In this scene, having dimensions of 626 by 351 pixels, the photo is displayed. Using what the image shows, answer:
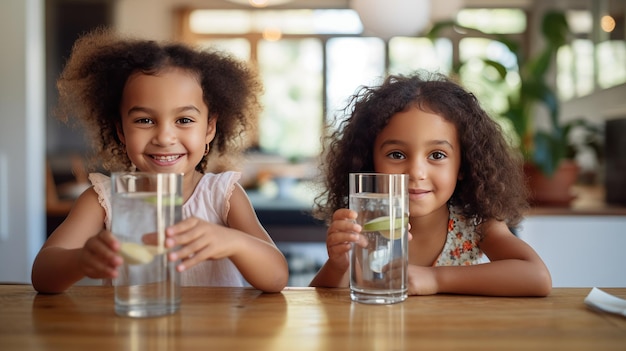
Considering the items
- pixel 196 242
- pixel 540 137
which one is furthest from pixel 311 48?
pixel 196 242

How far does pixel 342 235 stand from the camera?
34.5 inches

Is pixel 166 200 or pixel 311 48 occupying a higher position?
pixel 311 48

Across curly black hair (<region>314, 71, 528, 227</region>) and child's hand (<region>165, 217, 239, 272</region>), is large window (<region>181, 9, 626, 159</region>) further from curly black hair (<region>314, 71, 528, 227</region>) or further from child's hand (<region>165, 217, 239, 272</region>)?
child's hand (<region>165, 217, 239, 272</region>)

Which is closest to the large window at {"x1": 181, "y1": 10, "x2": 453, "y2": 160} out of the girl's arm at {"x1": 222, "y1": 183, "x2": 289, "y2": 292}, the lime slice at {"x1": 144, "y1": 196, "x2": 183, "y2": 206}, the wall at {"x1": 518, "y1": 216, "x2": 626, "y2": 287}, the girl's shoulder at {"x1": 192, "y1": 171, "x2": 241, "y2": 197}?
the wall at {"x1": 518, "y1": 216, "x2": 626, "y2": 287}

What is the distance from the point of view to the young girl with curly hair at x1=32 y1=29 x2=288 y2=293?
0.94m

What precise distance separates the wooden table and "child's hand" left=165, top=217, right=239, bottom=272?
2.6 inches

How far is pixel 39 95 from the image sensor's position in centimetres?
364

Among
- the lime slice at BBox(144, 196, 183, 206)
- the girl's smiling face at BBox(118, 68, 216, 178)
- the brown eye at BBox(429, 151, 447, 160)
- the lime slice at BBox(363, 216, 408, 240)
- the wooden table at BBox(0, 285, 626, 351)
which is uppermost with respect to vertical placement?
the girl's smiling face at BBox(118, 68, 216, 178)

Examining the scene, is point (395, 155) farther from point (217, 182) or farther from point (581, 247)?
point (581, 247)

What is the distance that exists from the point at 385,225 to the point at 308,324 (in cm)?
17

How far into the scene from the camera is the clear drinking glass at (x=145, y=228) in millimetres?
710

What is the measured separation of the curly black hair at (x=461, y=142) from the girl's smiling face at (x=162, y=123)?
302mm

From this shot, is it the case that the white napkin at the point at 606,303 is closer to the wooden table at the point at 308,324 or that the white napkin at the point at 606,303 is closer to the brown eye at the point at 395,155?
the wooden table at the point at 308,324

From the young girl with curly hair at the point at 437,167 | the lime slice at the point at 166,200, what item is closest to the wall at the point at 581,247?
the young girl with curly hair at the point at 437,167
